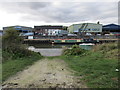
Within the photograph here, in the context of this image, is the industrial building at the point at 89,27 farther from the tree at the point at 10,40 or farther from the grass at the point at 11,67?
the grass at the point at 11,67

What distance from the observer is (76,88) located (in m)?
3.52

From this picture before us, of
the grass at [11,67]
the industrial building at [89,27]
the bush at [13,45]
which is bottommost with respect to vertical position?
the grass at [11,67]

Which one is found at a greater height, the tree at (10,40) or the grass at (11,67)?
the tree at (10,40)

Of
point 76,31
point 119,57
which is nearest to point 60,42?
point 76,31

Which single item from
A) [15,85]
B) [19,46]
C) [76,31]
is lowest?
[15,85]

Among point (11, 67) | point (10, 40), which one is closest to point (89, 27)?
point (10, 40)

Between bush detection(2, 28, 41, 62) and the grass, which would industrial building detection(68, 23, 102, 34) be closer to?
bush detection(2, 28, 41, 62)

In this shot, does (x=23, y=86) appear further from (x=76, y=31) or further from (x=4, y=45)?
(x=76, y=31)

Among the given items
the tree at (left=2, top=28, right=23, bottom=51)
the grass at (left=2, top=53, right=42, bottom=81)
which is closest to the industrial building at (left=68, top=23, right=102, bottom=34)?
the tree at (left=2, top=28, right=23, bottom=51)

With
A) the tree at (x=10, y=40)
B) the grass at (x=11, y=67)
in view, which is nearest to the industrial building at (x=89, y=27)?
the tree at (x=10, y=40)

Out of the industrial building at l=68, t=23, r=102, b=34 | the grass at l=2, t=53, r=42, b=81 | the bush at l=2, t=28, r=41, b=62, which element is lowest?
the grass at l=2, t=53, r=42, b=81

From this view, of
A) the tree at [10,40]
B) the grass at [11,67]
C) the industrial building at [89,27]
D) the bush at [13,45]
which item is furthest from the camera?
the industrial building at [89,27]

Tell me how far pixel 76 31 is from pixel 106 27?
51.5 feet

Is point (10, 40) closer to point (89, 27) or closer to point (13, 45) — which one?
point (13, 45)
